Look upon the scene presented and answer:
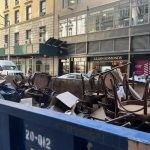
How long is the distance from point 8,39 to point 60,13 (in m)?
14.4

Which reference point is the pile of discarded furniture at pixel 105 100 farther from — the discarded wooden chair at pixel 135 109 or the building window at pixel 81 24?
the building window at pixel 81 24

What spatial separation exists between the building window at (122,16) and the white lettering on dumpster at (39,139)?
27.9 meters

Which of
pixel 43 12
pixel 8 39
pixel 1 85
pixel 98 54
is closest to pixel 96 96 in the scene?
pixel 1 85

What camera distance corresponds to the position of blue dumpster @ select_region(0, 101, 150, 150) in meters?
1.85

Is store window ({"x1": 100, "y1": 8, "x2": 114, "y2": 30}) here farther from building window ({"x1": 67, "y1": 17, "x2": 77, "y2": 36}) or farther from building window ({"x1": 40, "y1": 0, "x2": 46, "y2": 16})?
building window ({"x1": 40, "y1": 0, "x2": 46, "y2": 16})

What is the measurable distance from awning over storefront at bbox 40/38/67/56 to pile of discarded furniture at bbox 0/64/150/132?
3061 cm

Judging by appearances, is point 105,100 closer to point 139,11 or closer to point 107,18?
point 139,11

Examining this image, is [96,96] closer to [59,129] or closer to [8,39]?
[59,129]

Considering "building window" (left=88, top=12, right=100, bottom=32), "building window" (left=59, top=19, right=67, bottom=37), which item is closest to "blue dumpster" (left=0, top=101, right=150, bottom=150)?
"building window" (left=88, top=12, right=100, bottom=32)

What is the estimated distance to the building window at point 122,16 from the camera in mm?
30000

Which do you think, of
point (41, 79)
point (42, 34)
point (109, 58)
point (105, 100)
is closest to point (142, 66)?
point (109, 58)

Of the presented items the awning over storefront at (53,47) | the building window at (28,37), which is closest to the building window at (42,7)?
the building window at (28,37)

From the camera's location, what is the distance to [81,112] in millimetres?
4953

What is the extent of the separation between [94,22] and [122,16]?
13.2 ft
